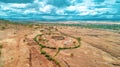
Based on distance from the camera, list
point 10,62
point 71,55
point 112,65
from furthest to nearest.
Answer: point 71,55 < point 112,65 < point 10,62

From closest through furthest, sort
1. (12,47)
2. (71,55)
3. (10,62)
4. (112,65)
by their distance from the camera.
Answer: (10,62), (112,65), (71,55), (12,47)

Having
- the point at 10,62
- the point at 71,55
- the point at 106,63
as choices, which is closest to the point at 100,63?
the point at 106,63

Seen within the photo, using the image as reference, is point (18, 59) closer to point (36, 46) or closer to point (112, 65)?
point (36, 46)

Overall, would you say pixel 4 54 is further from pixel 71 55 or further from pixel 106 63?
pixel 106 63

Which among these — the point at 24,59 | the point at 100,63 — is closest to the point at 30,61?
the point at 24,59

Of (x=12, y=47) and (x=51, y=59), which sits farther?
(x=12, y=47)

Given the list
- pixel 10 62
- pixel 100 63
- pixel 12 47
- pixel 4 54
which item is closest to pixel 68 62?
pixel 100 63

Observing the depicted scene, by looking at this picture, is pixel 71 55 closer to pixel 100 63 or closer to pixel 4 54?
pixel 100 63

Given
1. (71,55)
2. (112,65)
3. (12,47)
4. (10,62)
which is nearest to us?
(10,62)

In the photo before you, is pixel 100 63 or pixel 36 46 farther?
pixel 36 46
